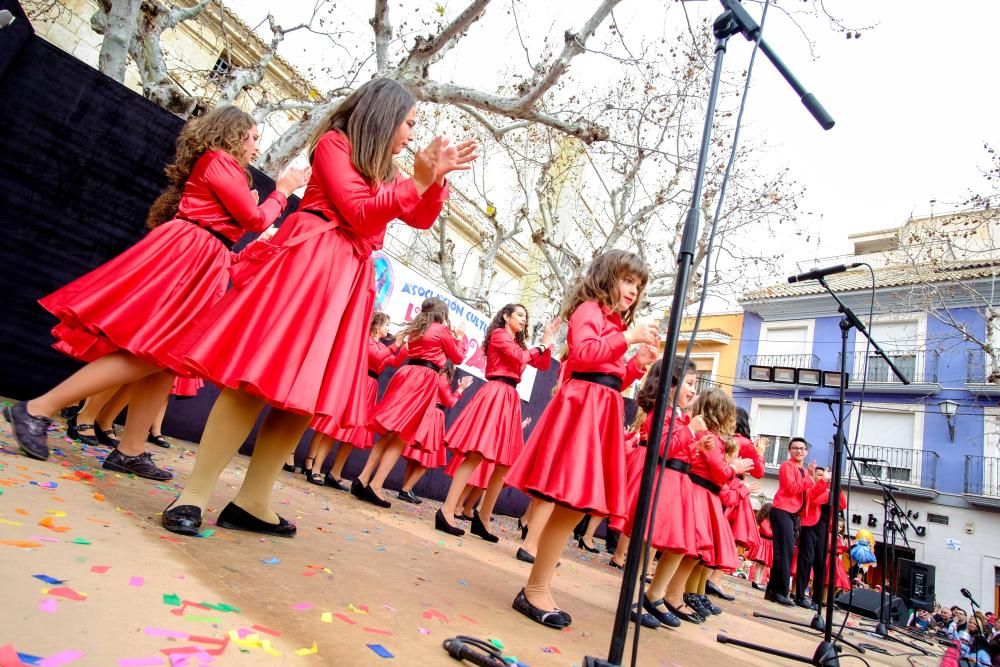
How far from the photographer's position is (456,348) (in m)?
5.18

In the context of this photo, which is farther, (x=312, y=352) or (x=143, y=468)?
(x=143, y=468)

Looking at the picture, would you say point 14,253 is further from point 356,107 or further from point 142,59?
point 356,107

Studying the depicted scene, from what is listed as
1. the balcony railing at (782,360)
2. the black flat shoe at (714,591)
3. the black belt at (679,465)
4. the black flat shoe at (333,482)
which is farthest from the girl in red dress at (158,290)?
the balcony railing at (782,360)

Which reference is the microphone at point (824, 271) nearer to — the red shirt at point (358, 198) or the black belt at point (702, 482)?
the black belt at point (702, 482)

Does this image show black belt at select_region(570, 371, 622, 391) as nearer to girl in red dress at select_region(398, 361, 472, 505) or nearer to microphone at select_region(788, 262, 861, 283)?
microphone at select_region(788, 262, 861, 283)

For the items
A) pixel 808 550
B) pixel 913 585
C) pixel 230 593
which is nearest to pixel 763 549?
pixel 913 585

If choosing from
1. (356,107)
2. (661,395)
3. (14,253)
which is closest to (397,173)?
(356,107)

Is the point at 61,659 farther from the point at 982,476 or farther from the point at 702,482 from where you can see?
the point at 982,476

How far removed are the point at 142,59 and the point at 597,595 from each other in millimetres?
7025

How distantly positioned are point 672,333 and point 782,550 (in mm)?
7082

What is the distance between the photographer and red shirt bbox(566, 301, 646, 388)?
244 centimetres

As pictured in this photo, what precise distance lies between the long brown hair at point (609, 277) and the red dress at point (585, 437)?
0.09 metres

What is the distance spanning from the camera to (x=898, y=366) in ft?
64.8

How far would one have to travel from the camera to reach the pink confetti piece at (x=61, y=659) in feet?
2.90
